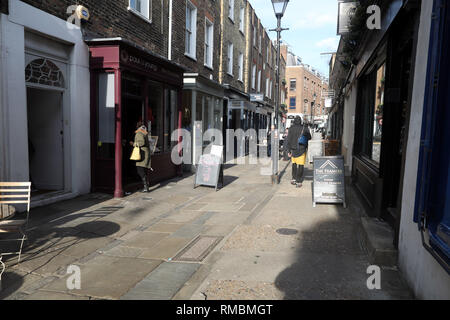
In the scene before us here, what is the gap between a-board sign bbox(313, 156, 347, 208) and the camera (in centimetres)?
726

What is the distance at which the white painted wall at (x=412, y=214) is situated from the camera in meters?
3.00

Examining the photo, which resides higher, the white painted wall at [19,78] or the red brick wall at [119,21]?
the red brick wall at [119,21]

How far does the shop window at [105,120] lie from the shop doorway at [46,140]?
89cm

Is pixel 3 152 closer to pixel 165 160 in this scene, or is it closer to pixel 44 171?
pixel 44 171

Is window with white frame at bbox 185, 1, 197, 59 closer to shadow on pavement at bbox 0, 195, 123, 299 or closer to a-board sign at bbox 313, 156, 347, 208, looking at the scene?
a-board sign at bbox 313, 156, 347, 208

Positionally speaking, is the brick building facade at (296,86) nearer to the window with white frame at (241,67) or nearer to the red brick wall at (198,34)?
the window with white frame at (241,67)

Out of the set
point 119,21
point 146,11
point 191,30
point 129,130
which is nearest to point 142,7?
point 146,11

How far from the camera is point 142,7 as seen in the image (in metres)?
10.4

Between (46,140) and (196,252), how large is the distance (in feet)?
16.4

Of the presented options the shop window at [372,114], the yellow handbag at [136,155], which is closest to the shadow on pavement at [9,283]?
the yellow handbag at [136,155]

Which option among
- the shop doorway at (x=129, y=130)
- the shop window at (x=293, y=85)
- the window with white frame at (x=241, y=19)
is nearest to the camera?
the shop doorway at (x=129, y=130)

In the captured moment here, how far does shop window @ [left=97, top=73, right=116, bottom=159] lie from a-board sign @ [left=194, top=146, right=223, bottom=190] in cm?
246

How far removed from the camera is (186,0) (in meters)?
13.2

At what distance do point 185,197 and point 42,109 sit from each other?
379 cm
